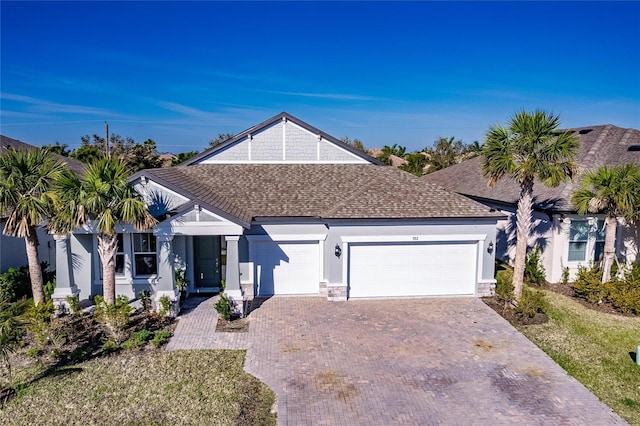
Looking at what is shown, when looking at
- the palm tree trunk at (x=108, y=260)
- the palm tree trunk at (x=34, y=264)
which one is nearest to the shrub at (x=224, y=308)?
the palm tree trunk at (x=108, y=260)

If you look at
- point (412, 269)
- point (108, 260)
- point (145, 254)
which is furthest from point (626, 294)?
point (108, 260)

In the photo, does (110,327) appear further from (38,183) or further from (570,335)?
(570,335)

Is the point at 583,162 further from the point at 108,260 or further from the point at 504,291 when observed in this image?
the point at 108,260

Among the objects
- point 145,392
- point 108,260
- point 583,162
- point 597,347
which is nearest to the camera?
point 145,392

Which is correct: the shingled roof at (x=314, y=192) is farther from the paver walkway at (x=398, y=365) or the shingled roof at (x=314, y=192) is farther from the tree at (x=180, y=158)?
the tree at (x=180, y=158)

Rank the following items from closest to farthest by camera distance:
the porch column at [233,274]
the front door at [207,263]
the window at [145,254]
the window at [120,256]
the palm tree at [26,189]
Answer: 1. the palm tree at [26,189]
2. the porch column at [233,274]
3. the window at [120,256]
4. the window at [145,254]
5. the front door at [207,263]

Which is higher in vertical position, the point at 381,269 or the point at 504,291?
the point at 381,269
